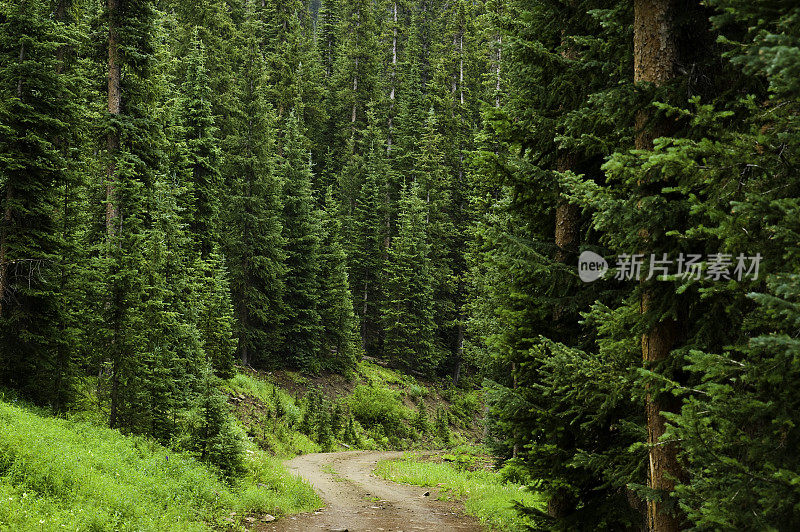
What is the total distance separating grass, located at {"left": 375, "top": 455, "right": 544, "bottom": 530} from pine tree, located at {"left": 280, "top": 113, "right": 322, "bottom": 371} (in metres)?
13.0

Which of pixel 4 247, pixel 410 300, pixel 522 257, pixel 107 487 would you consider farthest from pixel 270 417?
pixel 522 257

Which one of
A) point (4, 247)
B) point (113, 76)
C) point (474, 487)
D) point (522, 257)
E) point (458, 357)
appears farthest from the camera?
point (458, 357)

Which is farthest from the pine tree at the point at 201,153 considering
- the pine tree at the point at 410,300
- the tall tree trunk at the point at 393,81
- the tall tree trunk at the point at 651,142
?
the tall tree trunk at the point at 393,81

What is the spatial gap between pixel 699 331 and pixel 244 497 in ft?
33.5

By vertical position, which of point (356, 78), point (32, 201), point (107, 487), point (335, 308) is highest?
point (356, 78)

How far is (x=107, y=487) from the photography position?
319 inches

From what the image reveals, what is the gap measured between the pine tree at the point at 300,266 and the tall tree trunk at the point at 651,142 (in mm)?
28643

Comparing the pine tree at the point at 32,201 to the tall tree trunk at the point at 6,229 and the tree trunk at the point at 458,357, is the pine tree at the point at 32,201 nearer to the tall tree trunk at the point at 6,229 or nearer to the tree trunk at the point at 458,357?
the tall tree trunk at the point at 6,229

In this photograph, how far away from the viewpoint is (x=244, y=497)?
1119 centimetres

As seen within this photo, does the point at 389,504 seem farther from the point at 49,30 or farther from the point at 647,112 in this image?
the point at 49,30

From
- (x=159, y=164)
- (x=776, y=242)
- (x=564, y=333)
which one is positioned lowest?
(x=564, y=333)

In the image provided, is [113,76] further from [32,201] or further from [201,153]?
[201,153]

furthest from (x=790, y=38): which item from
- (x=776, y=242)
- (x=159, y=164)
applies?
(x=159, y=164)

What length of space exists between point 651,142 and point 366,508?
11088mm
